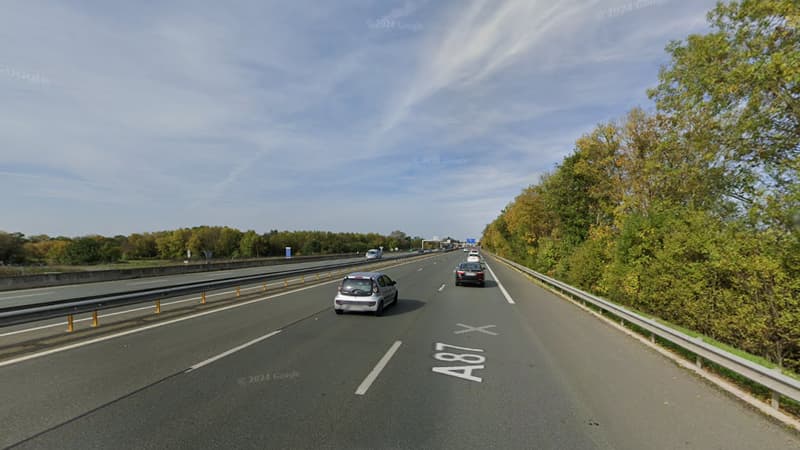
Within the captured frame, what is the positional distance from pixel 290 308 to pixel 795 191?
1309 centimetres

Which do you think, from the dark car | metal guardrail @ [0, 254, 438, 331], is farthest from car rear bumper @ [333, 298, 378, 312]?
the dark car

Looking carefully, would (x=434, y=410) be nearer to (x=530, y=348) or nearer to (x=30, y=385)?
(x=530, y=348)

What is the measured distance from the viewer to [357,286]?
1138 cm

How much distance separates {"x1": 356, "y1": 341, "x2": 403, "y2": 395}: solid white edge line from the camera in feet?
17.2

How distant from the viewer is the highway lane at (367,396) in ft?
12.8

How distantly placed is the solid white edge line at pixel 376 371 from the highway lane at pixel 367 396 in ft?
0.24

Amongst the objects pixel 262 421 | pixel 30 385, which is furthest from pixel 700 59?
pixel 30 385

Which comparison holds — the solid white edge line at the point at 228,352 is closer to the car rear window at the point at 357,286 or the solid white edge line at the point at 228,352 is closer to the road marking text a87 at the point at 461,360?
the car rear window at the point at 357,286

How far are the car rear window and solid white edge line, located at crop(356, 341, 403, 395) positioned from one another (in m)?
3.50

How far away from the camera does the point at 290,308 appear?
12.4m

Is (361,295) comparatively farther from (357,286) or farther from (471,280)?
(471,280)

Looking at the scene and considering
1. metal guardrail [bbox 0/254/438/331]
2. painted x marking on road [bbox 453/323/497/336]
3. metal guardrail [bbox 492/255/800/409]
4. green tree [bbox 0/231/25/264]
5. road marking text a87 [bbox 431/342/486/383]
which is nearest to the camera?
metal guardrail [bbox 492/255/800/409]

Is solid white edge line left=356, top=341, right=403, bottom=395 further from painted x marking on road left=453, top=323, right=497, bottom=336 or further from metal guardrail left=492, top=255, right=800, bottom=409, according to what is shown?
metal guardrail left=492, top=255, right=800, bottom=409

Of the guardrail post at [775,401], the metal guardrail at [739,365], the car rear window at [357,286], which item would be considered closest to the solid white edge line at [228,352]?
the car rear window at [357,286]
